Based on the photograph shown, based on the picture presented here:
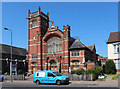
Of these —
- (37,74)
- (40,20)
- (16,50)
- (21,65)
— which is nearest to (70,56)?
(40,20)

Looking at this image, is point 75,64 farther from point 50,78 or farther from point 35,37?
point 50,78

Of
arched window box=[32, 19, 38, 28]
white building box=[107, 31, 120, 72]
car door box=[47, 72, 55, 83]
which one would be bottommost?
car door box=[47, 72, 55, 83]

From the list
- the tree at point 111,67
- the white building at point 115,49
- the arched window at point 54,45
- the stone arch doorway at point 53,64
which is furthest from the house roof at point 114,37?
the stone arch doorway at point 53,64

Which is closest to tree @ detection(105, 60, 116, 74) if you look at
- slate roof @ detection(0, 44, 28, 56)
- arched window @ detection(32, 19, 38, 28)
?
arched window @ detection(32, 19, 38, 28)

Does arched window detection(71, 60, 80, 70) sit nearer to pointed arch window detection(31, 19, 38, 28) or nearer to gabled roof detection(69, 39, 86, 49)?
gabled roof detection(69, 39, 86, 49)

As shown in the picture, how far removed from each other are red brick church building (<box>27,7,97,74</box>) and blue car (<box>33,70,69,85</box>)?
19016 millimetres

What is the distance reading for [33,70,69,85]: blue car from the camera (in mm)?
18266

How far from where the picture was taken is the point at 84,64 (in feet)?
123

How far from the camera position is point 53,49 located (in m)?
43.2

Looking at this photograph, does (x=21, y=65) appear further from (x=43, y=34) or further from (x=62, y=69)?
(x=62, y=69)

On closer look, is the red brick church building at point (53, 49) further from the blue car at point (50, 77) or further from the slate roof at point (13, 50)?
the blue car at point (50, 77)

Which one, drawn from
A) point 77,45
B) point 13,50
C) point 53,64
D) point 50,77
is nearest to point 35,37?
point 53,64

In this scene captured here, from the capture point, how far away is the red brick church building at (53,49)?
3912 centimetres

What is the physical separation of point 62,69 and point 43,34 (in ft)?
45.1
